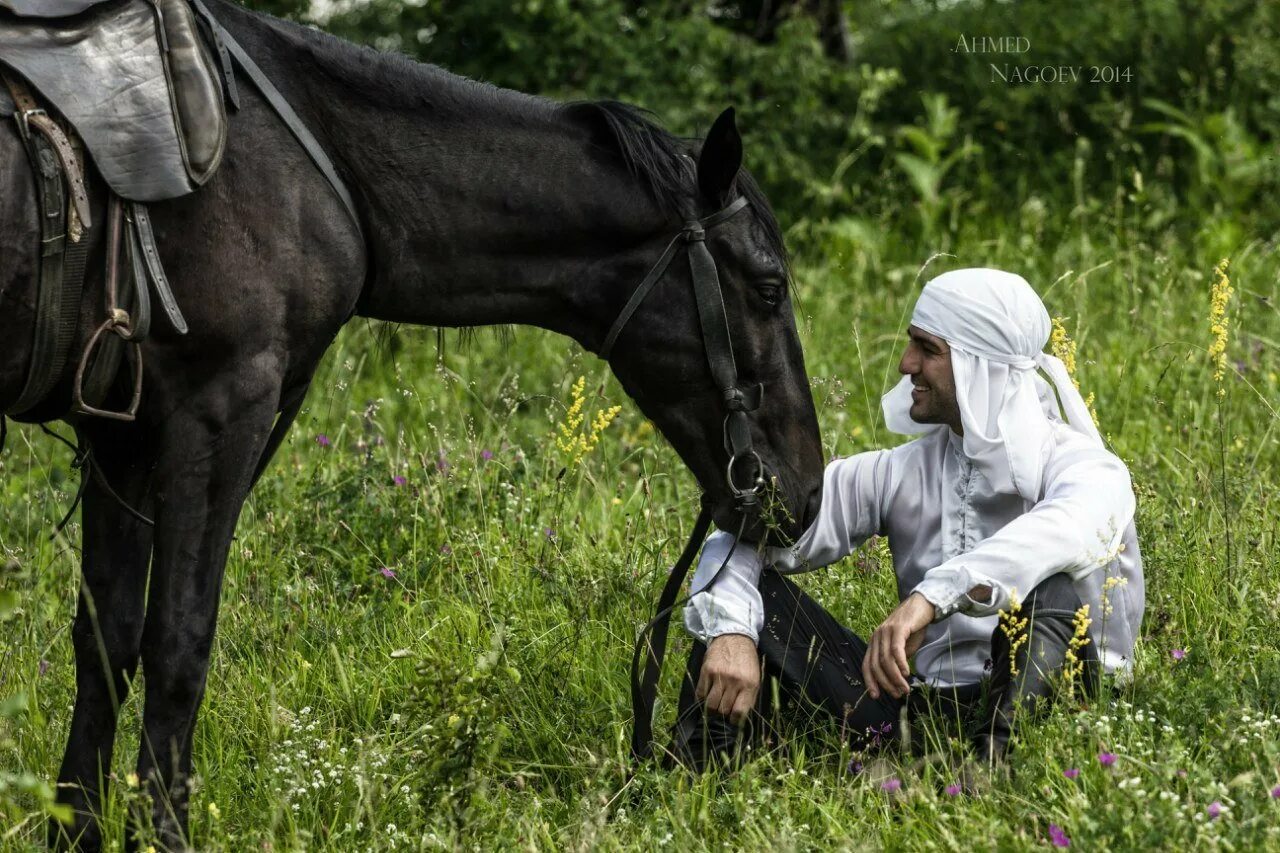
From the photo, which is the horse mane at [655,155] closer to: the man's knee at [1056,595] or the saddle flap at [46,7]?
the man's knee at [1056,595]

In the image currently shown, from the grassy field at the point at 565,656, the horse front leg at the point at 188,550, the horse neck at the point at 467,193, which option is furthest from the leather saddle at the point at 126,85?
the grassy field at the point at 565,656

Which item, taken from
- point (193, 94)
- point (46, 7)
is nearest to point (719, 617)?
point (193, 94)

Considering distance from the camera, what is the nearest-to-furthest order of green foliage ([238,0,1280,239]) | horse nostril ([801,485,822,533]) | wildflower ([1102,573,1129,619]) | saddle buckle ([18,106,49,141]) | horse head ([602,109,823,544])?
1. saddle buckle ([18,106,49,141])
2. wildflower ([1102,573,1129,619])
3. horse head ([602,109,823,544])
4. horse nostril ([801,485,822,533])
5. green foliage ([238,0,1280,239])

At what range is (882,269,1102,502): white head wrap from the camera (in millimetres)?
3525

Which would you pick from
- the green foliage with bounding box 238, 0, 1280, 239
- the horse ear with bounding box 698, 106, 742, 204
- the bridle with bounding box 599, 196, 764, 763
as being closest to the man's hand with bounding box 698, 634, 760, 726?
the bridle with bounding box 599, 196, 764, 763

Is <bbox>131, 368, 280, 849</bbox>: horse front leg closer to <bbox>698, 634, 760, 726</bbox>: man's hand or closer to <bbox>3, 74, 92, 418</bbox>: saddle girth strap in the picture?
<bbox>3, 74, 92, 418</bbox>: saddle girth strap

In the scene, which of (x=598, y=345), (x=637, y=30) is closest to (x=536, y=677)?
(x=598, y=345)

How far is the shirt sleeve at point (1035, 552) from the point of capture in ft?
10.9

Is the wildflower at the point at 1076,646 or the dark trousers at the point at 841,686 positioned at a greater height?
the wildflower at the point at 1076,646

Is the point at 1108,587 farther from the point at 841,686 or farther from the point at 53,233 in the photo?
the point at 53,233

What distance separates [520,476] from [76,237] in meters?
2.37

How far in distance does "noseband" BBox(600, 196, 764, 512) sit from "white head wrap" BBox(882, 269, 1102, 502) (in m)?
0.47

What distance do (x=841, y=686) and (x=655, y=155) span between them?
138 cm

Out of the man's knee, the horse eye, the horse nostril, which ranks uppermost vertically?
the horse eye
